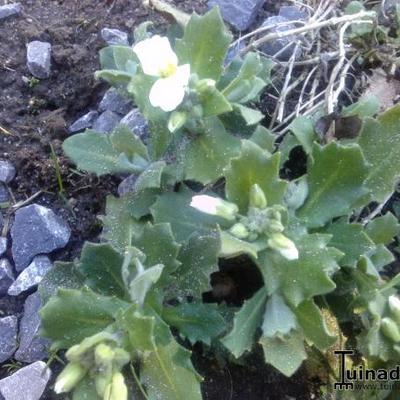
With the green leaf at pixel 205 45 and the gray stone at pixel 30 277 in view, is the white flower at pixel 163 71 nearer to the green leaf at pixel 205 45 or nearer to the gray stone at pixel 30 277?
the green leaf at pixel 205 45

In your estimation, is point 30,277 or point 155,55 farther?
point 30,277

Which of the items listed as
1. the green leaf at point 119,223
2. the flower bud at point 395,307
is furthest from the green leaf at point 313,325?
the green leaf at point 119,223

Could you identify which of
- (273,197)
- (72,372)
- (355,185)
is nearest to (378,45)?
(355,185)

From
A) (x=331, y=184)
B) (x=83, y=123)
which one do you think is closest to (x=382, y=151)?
(x=331, y=184)

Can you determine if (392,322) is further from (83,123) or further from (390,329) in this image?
(83,123)

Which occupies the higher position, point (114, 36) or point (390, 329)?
point (114, 36)

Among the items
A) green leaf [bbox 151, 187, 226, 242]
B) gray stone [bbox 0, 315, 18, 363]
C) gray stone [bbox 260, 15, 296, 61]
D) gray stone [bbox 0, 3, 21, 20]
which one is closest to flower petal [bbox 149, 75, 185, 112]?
green leaf [bbox 151, 187, 226, 242]
